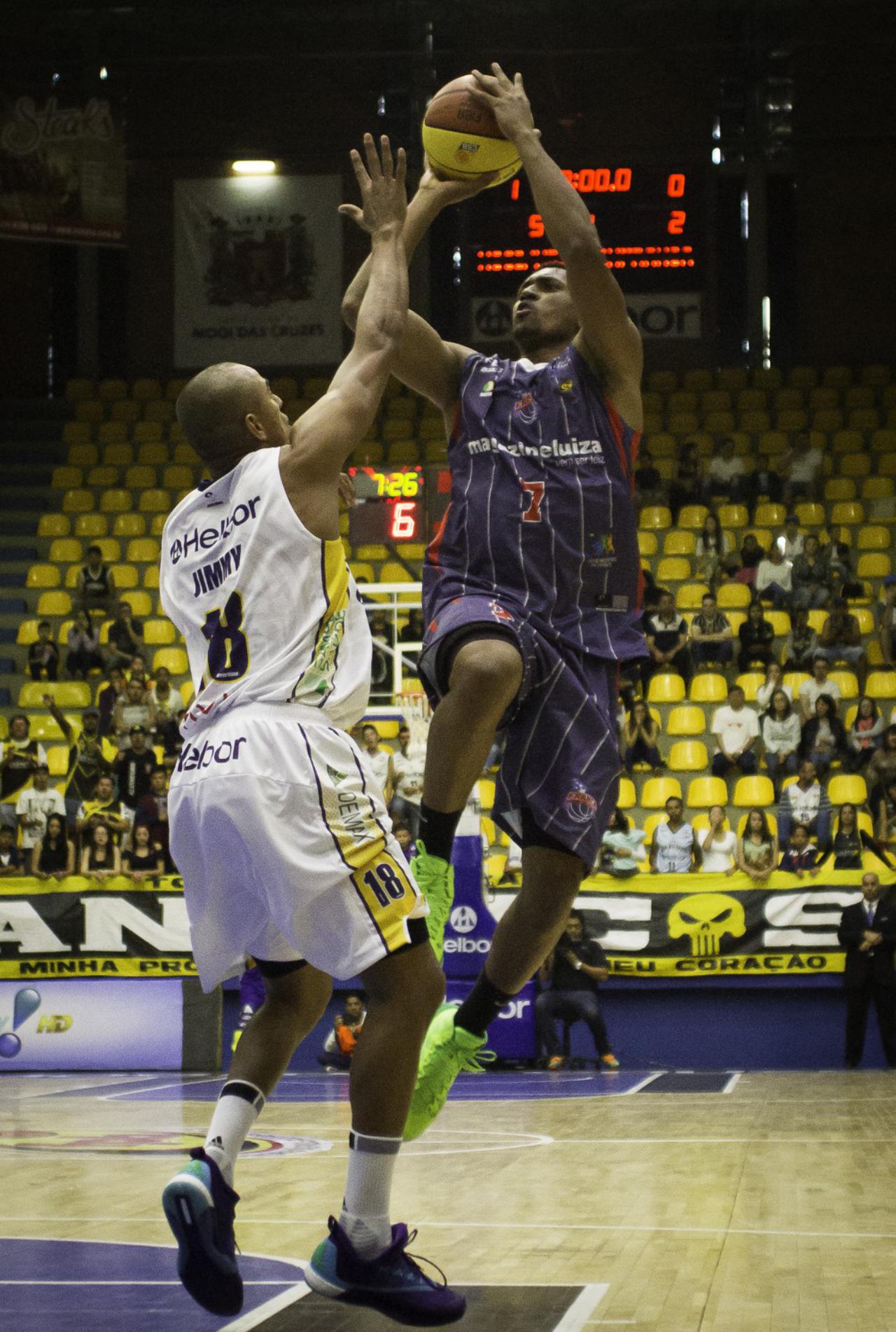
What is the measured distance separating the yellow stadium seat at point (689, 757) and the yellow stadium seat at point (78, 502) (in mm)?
8357

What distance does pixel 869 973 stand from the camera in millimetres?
11945

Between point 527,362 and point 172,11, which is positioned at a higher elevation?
point 172,11

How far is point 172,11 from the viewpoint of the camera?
21.0m

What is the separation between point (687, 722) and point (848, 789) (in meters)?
1.87

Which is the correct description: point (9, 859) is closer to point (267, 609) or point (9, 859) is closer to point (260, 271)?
point (267, 609)

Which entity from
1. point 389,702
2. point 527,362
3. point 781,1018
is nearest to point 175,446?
point 389,702

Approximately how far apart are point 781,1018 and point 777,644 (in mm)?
5359

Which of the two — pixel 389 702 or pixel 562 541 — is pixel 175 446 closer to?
pixel 389 702

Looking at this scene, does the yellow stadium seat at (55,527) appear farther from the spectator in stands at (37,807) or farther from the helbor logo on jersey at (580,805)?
the helbor logo on jersey at (580,805)

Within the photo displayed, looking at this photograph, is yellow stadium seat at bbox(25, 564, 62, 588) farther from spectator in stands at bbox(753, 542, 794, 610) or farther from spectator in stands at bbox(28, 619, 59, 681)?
spectator in stands at bbox(753, 542, 794, 610)

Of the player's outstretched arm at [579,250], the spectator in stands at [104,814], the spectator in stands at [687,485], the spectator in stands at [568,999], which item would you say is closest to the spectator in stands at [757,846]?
the spectator in stands at [568,999]

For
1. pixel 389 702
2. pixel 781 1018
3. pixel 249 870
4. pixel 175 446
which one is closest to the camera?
pixel 249 870

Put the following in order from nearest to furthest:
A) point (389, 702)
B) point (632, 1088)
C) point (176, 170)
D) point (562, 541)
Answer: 1. point (562, 541)
2. point (632, 1088)
3. point (389, 702)
4. point (176, 170)

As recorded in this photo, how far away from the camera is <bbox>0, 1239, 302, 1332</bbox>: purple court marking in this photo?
3586 mm
